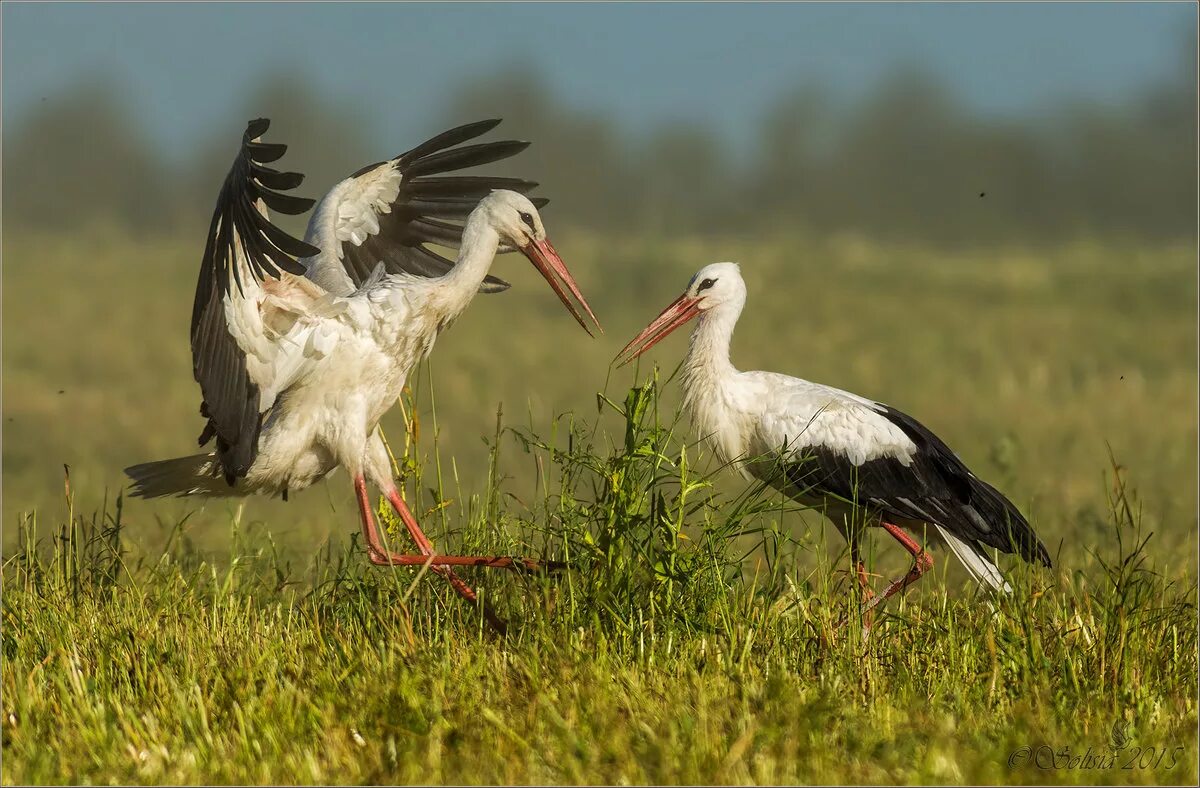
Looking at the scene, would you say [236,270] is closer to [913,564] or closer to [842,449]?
[842,449]

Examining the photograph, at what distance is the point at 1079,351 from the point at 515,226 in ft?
44.3

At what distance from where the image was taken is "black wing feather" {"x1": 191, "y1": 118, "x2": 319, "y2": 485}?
14.5ft

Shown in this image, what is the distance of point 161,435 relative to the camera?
12.2 meters

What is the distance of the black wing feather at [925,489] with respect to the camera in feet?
17.4

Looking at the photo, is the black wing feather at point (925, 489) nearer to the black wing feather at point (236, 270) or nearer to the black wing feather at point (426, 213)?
the black wing feather at point (426, 213)

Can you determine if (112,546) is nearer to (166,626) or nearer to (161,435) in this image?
(166,626)

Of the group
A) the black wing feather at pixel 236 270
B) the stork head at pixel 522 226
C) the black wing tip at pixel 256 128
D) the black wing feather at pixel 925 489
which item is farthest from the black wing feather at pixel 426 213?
the black wing feather at pixel 925 489

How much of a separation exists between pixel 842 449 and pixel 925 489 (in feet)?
1.04

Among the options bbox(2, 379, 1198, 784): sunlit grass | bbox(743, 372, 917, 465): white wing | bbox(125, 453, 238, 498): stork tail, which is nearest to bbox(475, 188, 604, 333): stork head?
bbox(743, 372, 917, 465): white wing

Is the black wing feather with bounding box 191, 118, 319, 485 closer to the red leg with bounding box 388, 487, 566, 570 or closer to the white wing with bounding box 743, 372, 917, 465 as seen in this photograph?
the red leg with bounding box 388, 487, 566, 570

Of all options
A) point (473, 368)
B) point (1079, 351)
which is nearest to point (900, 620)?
point (473, 368)

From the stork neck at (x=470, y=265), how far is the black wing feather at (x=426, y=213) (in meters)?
0.60

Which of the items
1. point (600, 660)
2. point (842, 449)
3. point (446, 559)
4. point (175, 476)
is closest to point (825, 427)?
point (842, 449)

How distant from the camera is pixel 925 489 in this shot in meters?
5.40
